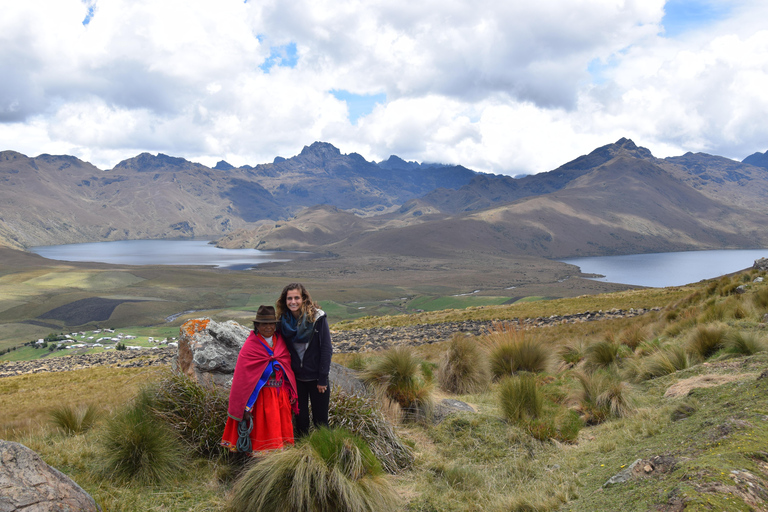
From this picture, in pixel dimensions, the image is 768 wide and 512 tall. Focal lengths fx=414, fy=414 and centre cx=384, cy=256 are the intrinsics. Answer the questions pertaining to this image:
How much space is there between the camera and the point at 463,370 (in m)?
9.19

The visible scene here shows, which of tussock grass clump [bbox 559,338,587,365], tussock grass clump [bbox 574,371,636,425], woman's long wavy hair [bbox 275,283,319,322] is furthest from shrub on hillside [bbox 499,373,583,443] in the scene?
tussock grass clump [bbox 559,338,587,365]

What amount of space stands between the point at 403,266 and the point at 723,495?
194m

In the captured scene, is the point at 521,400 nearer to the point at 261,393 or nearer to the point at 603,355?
the point at 261,393

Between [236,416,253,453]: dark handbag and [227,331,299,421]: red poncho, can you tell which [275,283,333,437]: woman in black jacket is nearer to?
[227,331,299,421]: red poncho

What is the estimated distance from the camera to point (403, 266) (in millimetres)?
196750

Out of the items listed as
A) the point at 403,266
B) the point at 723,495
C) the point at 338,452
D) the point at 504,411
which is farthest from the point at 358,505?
the point at 403,266

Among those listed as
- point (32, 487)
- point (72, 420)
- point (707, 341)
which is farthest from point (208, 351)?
point (707, 341)

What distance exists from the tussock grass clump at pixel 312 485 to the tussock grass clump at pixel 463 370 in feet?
17.1

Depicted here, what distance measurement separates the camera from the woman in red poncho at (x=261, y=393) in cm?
A: 457

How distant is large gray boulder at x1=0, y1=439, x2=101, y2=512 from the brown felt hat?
208cm

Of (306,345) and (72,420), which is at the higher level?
(306,345)

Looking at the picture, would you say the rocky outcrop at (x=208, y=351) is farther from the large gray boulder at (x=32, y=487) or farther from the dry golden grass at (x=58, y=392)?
the dry golden grass at (x=58, y=392)

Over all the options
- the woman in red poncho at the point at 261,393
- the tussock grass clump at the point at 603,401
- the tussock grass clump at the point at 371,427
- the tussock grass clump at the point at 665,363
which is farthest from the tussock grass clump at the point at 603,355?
the woman in red poncho at the point at 261,393

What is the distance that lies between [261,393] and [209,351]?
1.70 meters
